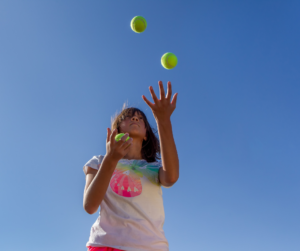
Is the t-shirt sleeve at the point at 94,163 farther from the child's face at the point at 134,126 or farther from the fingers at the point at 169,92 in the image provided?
the fingers at the point at 169,92

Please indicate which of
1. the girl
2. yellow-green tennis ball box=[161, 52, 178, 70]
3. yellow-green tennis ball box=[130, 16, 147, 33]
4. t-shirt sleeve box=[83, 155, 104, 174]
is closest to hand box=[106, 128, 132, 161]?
the girl

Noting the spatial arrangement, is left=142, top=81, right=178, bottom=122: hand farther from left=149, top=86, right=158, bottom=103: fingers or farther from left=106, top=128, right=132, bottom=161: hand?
left=106, top=128, right=132, bottom=161: hand

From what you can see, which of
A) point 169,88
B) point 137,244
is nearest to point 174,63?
point 169,88

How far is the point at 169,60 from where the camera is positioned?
718cm

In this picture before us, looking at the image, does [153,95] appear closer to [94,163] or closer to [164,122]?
[164,122]

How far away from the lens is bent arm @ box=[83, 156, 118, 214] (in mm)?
3479

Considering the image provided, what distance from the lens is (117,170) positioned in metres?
4.36

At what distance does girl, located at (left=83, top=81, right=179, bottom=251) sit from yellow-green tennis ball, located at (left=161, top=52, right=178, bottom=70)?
11.5 feet

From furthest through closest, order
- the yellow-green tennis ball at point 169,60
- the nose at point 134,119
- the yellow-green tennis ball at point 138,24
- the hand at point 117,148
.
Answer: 1. the yellow-green tennis ball at point 138,24
2. the yellow-green tennis ball at point 169,60
3. the nose at point 134,119
4. the hand at point 117,148

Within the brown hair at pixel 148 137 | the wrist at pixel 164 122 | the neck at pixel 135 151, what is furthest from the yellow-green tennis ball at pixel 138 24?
the wrist at pixel 164 122

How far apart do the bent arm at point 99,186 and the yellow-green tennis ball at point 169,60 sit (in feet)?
14.2

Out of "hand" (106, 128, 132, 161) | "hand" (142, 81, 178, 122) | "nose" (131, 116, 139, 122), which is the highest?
"nose" (131, 116, 139, 122)

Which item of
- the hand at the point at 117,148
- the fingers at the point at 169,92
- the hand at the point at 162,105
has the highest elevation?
the fingers at the point at 169,92

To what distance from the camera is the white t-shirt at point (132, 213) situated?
11.6 ft
